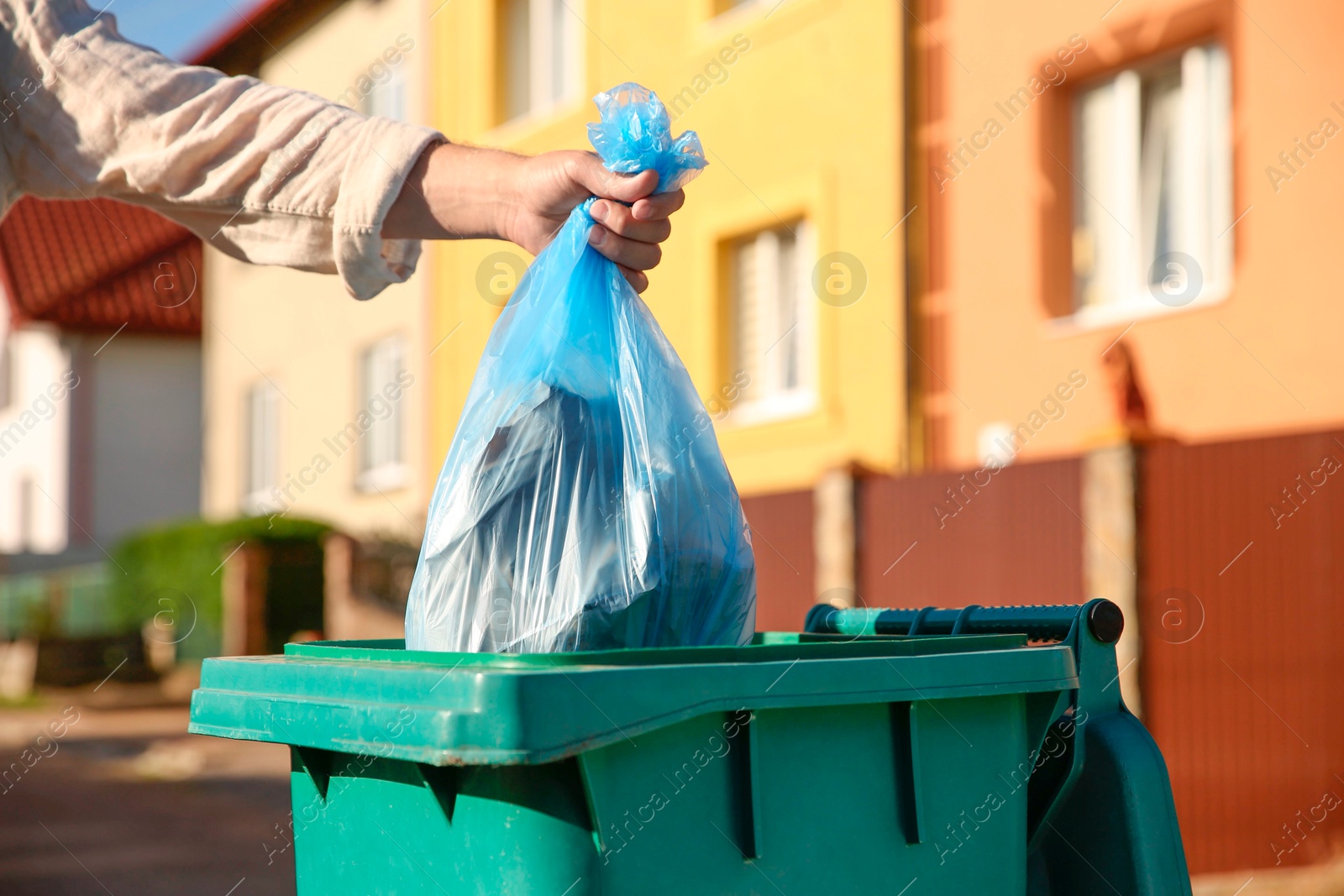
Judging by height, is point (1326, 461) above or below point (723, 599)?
above

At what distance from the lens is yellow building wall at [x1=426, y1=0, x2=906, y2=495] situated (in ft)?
25.3

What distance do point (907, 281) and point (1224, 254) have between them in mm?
1940

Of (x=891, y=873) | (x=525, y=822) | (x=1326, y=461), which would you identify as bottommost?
(x=891, y=873)

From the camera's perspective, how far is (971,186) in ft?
23.9

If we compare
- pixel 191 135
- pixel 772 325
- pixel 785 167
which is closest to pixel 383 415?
pixel 772 325

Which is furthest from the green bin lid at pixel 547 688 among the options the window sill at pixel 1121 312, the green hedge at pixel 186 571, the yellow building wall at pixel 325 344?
the green hedge at pixel 186 571

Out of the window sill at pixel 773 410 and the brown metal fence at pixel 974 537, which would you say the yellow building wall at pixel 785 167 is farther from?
the brown metal fence at pixel 974 537

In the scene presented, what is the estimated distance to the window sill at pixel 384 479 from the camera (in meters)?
12.9

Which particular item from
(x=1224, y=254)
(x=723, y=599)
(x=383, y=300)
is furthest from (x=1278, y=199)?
(x=383, y=300)

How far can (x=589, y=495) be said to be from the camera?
5.93ft

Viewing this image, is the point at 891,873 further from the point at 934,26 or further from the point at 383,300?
the point at 383,300

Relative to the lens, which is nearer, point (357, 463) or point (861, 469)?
point (861, 469)

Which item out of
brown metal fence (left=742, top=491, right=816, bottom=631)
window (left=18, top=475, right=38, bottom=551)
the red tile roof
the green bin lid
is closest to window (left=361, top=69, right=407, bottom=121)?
the red tile roof

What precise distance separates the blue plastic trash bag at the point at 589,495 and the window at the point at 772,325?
6428 mm
